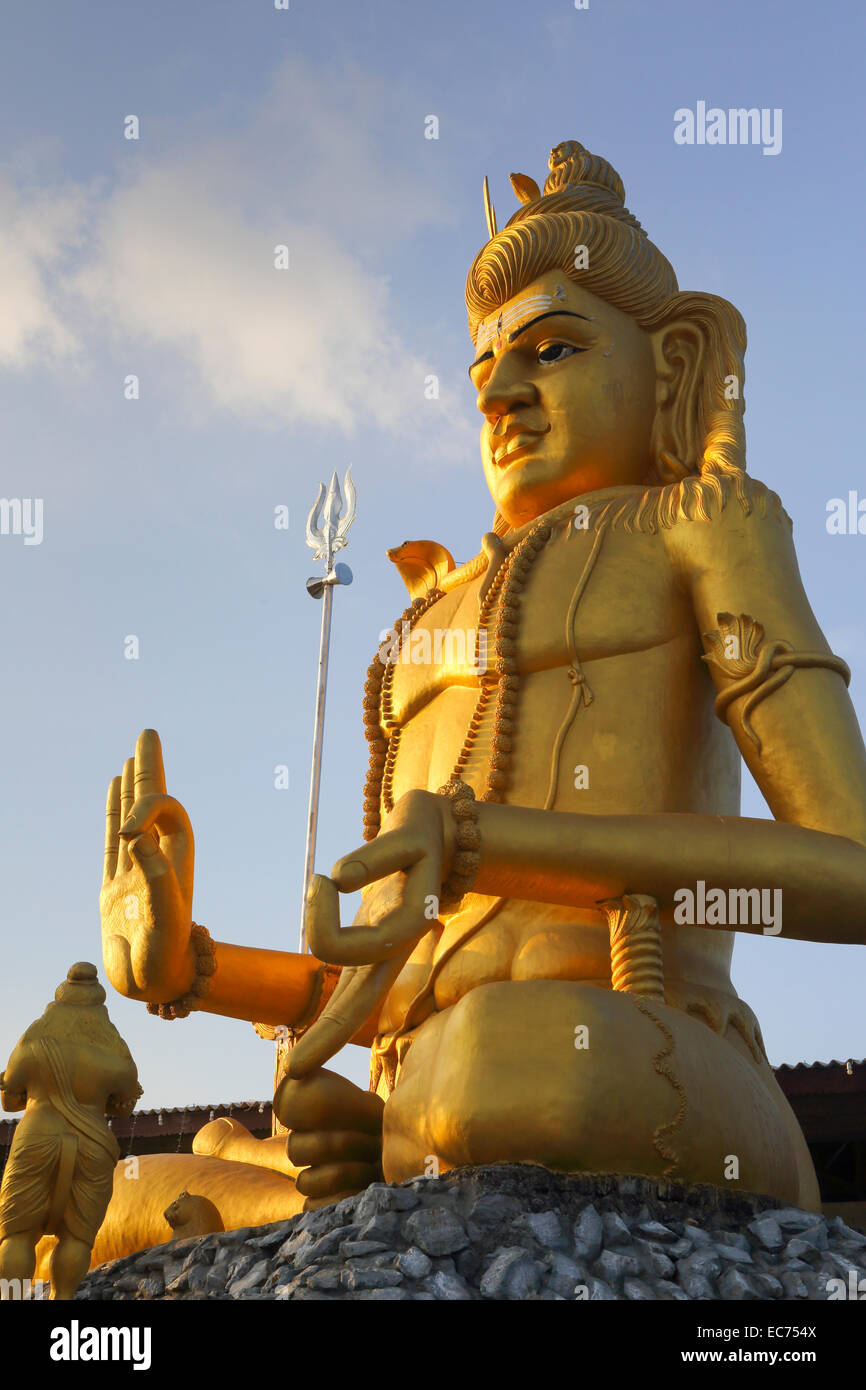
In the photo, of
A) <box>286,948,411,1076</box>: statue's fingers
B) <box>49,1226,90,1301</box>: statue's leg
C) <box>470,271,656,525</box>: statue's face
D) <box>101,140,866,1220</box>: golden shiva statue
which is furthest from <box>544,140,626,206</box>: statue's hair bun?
<box>49,1226,90,1301</box>: statue's leg

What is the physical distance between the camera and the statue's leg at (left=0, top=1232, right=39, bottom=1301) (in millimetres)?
4273

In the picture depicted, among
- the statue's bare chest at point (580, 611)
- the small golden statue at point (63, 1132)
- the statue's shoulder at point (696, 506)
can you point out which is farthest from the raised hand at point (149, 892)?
the statue's shoulder at point (696, 506)

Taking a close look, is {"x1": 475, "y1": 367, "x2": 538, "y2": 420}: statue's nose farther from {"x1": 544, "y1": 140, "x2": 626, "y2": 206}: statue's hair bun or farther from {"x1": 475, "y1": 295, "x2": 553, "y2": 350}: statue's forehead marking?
{"x1": 544, "y1": 140, "x2": 626, "y2": 206}: statue's hair bun

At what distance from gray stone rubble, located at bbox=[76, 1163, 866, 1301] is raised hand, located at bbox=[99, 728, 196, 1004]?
1.17 metres

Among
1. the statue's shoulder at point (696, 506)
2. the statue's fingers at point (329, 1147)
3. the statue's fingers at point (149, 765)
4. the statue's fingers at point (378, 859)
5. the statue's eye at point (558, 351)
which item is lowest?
the statue's fingers at point (329, 1147)

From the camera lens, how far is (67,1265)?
4.40 meters

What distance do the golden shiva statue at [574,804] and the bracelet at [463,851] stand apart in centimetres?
1

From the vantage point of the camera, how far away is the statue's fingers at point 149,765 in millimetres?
5180

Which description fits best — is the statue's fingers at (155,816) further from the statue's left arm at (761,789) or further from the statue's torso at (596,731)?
the statue's left arm at (761,789)

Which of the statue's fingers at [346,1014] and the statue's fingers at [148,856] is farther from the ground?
the statue's fingers at [148,856]

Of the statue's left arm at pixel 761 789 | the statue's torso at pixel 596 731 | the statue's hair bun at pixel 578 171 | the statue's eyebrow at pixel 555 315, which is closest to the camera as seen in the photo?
the statue's left arm at pixel 761 789

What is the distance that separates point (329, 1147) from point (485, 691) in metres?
1.78
